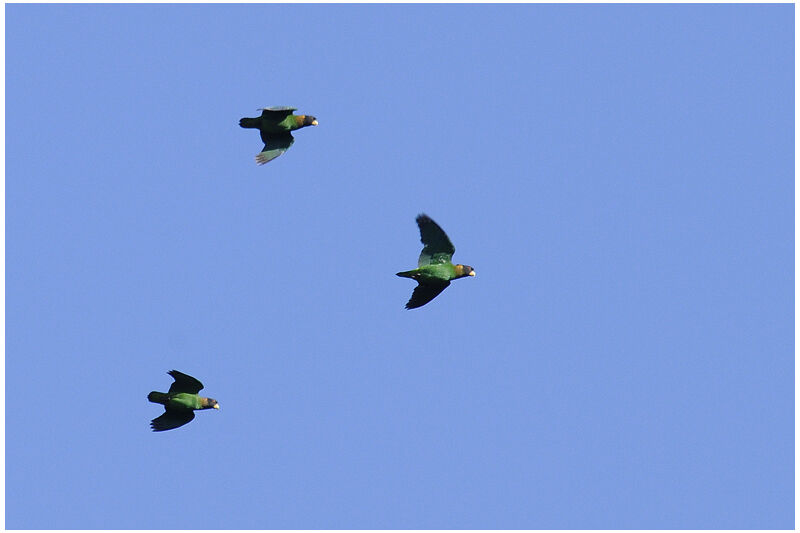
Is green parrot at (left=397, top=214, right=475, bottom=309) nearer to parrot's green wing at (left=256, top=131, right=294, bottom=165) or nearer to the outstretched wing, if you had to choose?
the outstretched wing

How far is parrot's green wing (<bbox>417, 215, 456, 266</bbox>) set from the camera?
38.7 metres

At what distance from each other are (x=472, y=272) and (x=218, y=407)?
8147 mm

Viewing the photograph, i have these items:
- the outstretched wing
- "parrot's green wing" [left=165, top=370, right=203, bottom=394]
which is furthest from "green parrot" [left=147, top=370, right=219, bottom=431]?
the outstretched wing

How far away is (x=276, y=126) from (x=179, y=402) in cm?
894

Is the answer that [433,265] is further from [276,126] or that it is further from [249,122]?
[249,122]

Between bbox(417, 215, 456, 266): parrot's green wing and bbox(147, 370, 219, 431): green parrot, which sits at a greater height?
bbox(417, 215, 456, 266): parrot's green wing

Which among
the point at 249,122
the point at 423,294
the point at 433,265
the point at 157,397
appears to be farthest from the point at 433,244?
the point at 157,397

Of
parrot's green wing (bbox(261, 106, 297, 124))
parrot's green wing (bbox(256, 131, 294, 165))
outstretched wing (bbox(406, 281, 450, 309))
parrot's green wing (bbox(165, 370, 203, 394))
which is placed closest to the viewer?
parrot's green wing (bbox(165, 370, 203, 394))

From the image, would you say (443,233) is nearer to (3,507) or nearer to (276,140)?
(276,140)

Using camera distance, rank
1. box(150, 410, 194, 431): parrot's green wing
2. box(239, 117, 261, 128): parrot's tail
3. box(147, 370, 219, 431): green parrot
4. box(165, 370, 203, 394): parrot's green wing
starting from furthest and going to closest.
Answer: box(239, 117, 261, 128): parrot's tail
box(150, 410, 194, 431): parrot's green wing
box(147, 370, 219, 431): green parrot
box(165, 370, 203, 394): parrot's green wing

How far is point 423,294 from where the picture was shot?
39.6 metres

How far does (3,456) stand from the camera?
38562 millimetres

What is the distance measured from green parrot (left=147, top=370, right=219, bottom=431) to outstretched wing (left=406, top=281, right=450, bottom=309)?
628 centimetres

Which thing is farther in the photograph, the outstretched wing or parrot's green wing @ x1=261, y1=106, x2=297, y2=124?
parrot's green wing @ x1=261, y1=106, x2=297, y2=124
